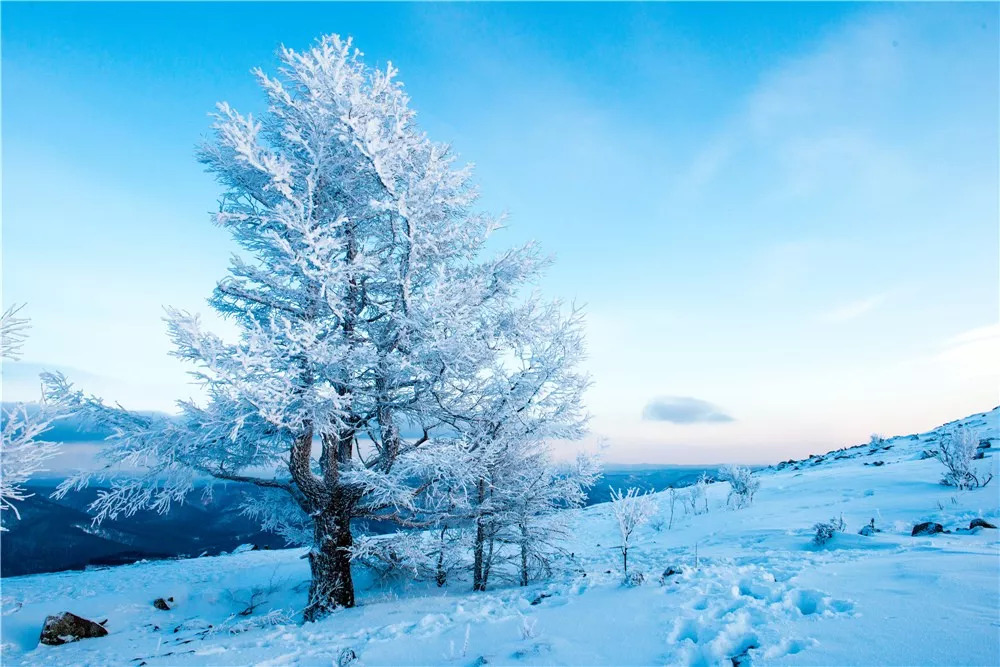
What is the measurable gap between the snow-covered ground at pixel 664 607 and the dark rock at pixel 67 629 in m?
0.33

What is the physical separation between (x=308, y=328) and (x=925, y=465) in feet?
59.2

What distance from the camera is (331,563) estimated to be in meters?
7.56

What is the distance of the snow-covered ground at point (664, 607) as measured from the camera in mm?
3471

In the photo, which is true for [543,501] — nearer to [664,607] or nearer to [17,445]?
[664,607]

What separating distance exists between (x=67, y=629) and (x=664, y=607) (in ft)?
31.6

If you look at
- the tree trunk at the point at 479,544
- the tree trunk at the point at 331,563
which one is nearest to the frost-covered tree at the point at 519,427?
the tree trunk at the point at 479,544

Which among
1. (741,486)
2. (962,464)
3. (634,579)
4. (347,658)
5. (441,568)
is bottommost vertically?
(441,568)

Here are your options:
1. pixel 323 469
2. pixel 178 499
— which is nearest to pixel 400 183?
pixel 323 469

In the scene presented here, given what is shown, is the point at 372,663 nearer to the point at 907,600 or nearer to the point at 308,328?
the point at 308,328

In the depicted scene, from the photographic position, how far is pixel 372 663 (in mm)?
4371

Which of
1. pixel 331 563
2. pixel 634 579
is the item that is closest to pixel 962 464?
pixel 634 579

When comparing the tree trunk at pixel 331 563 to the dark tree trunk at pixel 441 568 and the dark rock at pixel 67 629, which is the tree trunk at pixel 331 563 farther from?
the dark rock at pixel 67 629

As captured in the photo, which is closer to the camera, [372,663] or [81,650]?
[372,663]

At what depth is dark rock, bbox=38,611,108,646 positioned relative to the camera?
24.0 ft
